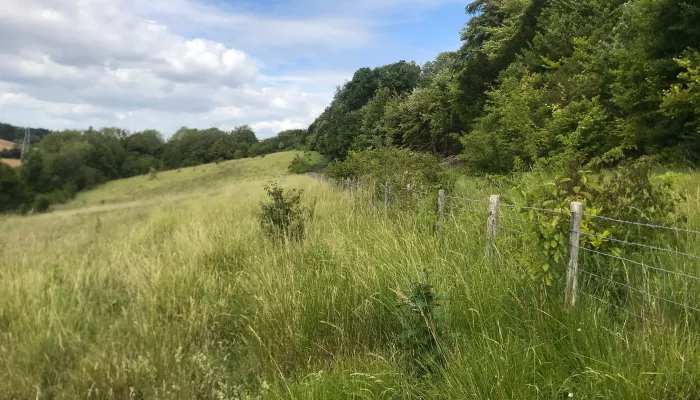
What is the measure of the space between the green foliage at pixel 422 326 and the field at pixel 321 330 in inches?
2.2

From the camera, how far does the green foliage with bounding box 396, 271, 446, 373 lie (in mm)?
2979

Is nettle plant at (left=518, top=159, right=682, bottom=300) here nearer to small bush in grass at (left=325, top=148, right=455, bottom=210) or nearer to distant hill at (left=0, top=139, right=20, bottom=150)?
small bush in grass at (left=325, top=148, right=455, bottom=210)

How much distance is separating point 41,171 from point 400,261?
220 feet

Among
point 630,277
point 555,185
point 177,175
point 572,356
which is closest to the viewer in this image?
point 572,356

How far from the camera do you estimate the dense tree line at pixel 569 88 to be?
1042cm

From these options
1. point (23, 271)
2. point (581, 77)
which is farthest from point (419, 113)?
point (23, 271)

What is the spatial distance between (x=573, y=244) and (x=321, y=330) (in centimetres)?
220

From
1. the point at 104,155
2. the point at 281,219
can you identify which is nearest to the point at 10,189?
the point at 104,155

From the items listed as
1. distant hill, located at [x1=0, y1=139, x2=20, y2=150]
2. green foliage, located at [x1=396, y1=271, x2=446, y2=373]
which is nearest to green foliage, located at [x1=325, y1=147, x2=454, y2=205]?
green foliage, located at [x1=396, y1=271, x2=446, y2=373]

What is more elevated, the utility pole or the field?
the utility pole

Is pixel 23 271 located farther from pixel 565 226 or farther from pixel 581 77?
pixel 581 77

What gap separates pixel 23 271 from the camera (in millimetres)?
6637

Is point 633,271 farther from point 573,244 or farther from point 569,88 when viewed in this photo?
point 569,88

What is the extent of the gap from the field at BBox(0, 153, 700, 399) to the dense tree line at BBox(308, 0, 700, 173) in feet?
9.07
